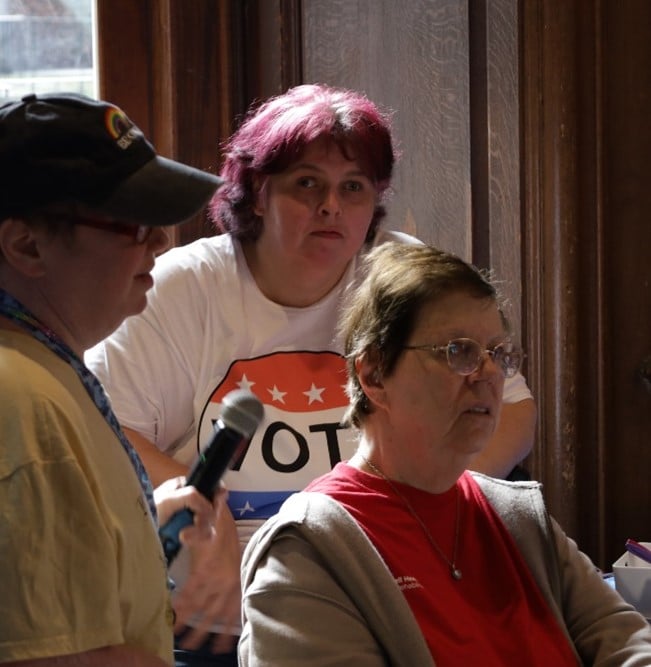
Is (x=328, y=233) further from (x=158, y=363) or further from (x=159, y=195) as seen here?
(x=159, y=195)

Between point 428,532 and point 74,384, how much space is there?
70 cm

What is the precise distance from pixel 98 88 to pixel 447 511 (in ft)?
5.22

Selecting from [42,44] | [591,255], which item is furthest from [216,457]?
[42,44]

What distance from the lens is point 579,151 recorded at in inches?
97.7

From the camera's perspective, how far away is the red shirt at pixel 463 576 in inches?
57.7

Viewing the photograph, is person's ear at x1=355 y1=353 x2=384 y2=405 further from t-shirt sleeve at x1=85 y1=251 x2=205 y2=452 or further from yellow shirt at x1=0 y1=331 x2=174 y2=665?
yellow shirt at x1=0 y1=331 x2=174 y2=665

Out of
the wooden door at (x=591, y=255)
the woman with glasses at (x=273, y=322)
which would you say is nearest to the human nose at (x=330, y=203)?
the woman with glasses at (x=273, y=322)

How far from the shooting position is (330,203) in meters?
2.01

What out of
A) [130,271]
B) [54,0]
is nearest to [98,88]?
[54,0]

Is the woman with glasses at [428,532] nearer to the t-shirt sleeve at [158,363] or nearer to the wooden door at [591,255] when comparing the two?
the t-shirt sleeve at [158,363]

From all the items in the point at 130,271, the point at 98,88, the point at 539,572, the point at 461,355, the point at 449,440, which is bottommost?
the point at 539,572

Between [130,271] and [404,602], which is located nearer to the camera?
[130,271]

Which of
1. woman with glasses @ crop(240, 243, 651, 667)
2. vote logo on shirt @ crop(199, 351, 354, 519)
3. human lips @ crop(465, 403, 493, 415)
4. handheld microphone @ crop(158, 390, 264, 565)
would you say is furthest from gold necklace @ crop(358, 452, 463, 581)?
handheld microphone @ crop(158, 390, 264, 565)

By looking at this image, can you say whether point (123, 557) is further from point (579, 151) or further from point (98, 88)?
point (98, 88)
